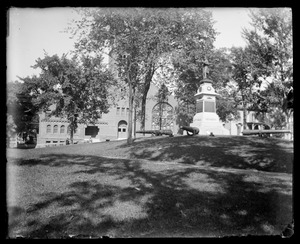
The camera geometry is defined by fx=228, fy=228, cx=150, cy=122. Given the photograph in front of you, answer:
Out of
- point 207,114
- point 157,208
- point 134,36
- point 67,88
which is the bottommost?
point 157,208

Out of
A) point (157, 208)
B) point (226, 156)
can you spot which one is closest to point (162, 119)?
point (226, 156)

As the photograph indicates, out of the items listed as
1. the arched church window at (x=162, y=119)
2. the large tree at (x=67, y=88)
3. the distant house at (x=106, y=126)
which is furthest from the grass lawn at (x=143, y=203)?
the arched church window at (x=162, y=119)

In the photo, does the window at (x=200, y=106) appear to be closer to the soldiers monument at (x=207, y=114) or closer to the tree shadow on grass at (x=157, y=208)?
the soldiers monument at (x=207, y=114)

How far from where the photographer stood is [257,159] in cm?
980

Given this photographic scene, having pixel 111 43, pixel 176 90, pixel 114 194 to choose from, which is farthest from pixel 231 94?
pixel 114 194

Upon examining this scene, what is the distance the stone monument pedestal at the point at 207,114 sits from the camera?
20.2 m

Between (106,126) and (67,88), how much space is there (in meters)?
18.4

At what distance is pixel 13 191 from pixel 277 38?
75.9 feet

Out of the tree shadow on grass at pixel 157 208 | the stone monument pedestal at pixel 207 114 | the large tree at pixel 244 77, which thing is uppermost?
the large tree at pixel 244 77

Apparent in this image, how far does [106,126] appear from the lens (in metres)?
46.7

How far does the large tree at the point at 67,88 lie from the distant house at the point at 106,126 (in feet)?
44.4

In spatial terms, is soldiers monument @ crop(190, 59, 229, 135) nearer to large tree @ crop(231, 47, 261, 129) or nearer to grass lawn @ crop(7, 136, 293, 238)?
large tree @ crop(231, 47, 261, 129)

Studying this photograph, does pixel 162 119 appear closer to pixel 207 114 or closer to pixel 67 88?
pixel 67 88

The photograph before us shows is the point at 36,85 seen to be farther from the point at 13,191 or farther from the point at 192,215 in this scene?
the point at 192,215
